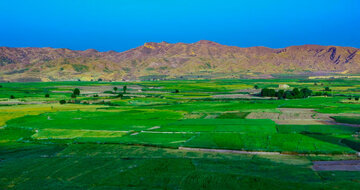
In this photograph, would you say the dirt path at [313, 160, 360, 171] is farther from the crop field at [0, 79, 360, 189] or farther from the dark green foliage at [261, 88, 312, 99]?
the dark green foliage at [261, 88, 312, 99]

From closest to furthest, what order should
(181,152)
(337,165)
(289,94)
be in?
(337,165) < (181,152) < (289,94)

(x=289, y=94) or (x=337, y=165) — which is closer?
(x=337, y=165)

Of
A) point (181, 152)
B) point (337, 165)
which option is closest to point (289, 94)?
point (181, 152)

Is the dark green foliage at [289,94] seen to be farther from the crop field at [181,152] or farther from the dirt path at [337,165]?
the dirt path at [337,165]

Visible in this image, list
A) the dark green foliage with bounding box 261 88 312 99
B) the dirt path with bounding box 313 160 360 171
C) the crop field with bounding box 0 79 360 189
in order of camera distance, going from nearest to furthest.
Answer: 1. the crop field with bounding box 0 79 360 189
2. the dirt path with bounding box 313 160 360 171
3. the dark green foliage with bounding box 261 88 312 99

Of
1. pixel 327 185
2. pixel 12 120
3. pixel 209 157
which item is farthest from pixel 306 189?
pixel 12 120

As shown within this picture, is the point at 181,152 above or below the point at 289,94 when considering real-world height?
below

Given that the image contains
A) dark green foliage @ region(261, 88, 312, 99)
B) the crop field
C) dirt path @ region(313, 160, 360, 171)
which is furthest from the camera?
dark green foliage @ region(261, 88, 312, 99)

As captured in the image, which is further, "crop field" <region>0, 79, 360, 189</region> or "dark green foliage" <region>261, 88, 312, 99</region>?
"dark green foliage" <region>261, 88, 312, 99</region>

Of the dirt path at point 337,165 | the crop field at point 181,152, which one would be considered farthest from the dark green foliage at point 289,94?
the dirt path at point 337,165

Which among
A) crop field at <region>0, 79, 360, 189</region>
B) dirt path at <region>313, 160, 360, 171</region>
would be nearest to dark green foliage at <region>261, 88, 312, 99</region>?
crop field at <region>0, 79, 360, 189</region>

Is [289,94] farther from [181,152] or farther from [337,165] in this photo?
[337,165]

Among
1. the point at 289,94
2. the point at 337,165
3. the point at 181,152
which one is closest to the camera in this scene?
the point at 337,165
